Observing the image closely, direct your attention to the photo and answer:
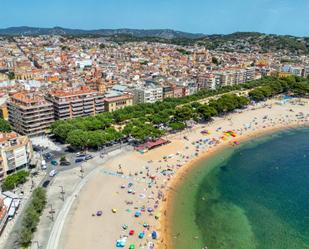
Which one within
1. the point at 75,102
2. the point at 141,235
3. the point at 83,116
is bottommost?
the point at 141,235

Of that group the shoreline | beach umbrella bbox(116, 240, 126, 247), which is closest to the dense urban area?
beach umbrella bbox(116, 240, 126, 247)

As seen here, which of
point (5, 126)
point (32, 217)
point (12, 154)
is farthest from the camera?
point (5, 126)

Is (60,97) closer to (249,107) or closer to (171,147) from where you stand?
(171,147)

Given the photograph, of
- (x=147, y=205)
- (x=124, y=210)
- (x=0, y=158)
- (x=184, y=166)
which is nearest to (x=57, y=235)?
(x=124, y=210)

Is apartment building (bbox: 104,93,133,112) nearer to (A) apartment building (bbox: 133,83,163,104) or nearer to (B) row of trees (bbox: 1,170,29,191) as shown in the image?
(A) apartment building (bbox: 133,83,163,104)

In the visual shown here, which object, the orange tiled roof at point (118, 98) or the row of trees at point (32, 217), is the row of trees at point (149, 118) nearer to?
the orange tiled roof at point (118, 98)

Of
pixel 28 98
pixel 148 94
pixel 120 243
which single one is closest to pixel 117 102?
pixel 148 94

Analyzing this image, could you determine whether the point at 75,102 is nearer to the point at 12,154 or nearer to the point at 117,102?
the point at 117,102
